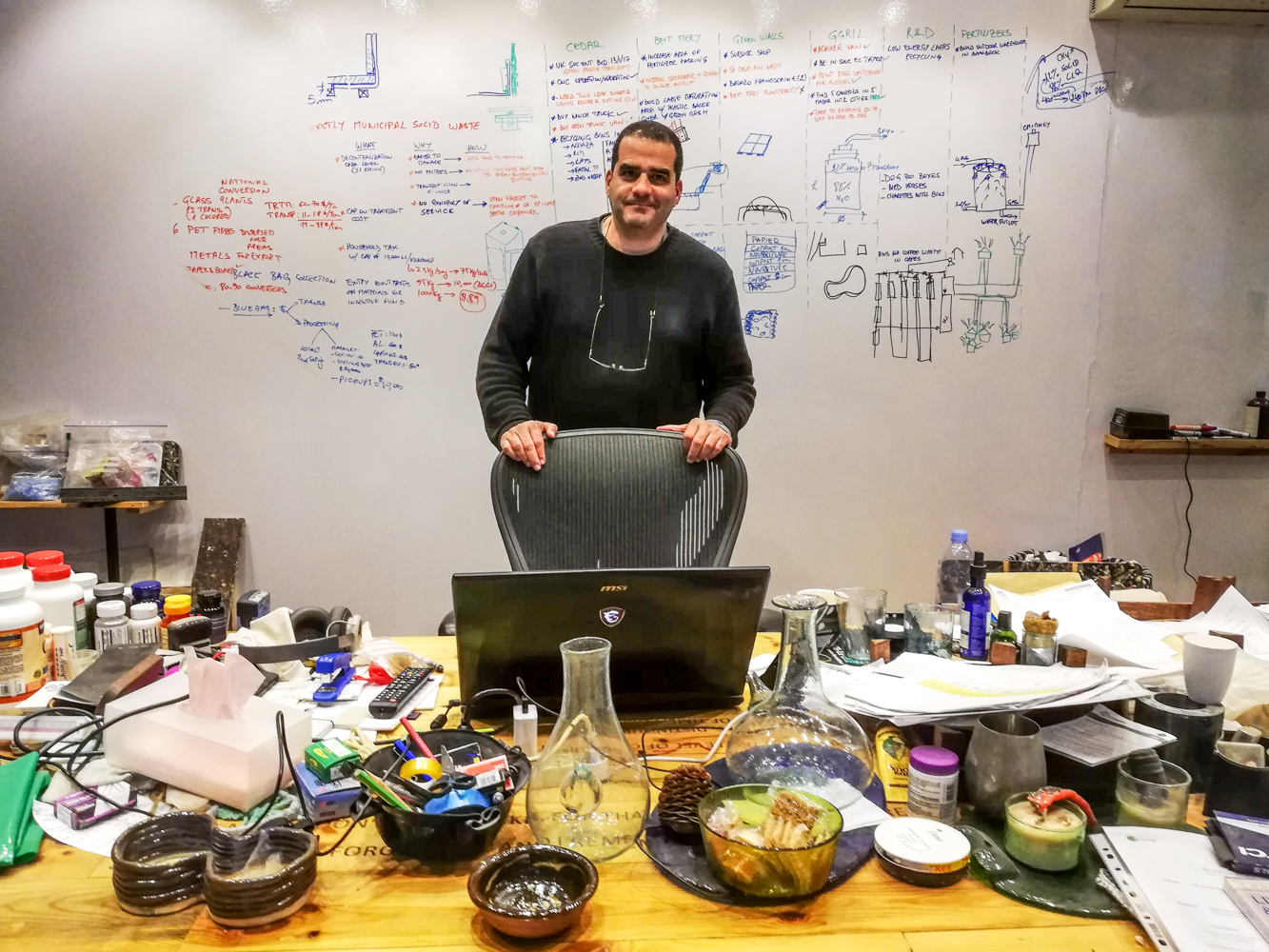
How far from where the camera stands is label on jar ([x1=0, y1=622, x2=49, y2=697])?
1272mm

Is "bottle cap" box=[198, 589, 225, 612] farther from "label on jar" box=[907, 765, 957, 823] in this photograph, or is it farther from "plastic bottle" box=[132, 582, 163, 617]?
"label on jar" box=[907, 765, 957, 823]

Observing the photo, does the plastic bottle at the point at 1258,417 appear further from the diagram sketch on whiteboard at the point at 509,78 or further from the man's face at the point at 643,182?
the diagram sketch on whiteboard at the point at 509,78

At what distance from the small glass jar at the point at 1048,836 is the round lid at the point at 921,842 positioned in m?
0.05

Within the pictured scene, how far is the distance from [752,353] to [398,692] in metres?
2.20

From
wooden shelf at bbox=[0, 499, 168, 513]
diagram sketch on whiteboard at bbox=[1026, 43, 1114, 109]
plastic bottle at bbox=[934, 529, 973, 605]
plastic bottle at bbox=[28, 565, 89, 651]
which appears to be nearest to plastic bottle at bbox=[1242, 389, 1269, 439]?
diagram sketch on whiteboard at bbox=[1026, 43, 1114, 109]

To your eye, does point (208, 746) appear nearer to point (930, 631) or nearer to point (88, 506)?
point (930, 631)

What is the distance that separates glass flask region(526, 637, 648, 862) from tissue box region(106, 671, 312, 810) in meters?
0.33

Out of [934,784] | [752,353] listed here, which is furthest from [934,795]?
[752,353]

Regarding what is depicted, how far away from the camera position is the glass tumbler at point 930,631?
147 cm

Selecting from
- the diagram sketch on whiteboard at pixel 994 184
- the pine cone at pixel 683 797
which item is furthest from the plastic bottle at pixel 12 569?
the diagram sketch on whiteboard at pixel 994 184

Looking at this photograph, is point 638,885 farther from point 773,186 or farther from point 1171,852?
point 773,186

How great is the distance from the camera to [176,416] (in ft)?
10.5

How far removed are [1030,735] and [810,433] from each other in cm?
233

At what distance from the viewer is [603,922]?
0.83 meters
